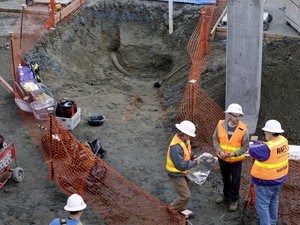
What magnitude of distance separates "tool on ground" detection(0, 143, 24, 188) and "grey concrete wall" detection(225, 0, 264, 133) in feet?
15.2

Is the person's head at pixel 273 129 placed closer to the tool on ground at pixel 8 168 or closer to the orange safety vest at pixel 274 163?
the orange safety vest at pixel 274 163

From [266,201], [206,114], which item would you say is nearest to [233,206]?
[266,201]

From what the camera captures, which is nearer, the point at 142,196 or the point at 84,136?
the point at 142,196

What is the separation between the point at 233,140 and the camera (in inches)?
387

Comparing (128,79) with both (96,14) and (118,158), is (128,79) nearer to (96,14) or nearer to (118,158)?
(96,14)

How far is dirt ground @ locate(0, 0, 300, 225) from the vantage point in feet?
35.7

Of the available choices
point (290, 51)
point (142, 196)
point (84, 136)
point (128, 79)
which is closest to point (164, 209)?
point (142, 196)

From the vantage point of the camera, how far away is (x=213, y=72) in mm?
14898

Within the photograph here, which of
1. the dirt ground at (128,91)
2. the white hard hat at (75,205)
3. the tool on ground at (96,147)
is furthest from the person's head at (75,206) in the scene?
the tool on ground at (96,147)

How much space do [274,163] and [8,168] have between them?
4.89 meters

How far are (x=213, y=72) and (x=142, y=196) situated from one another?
5.10 meters

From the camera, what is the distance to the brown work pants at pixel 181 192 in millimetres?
9562

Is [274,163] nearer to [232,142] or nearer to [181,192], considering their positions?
[232,142]

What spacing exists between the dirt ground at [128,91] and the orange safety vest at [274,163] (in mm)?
1271
